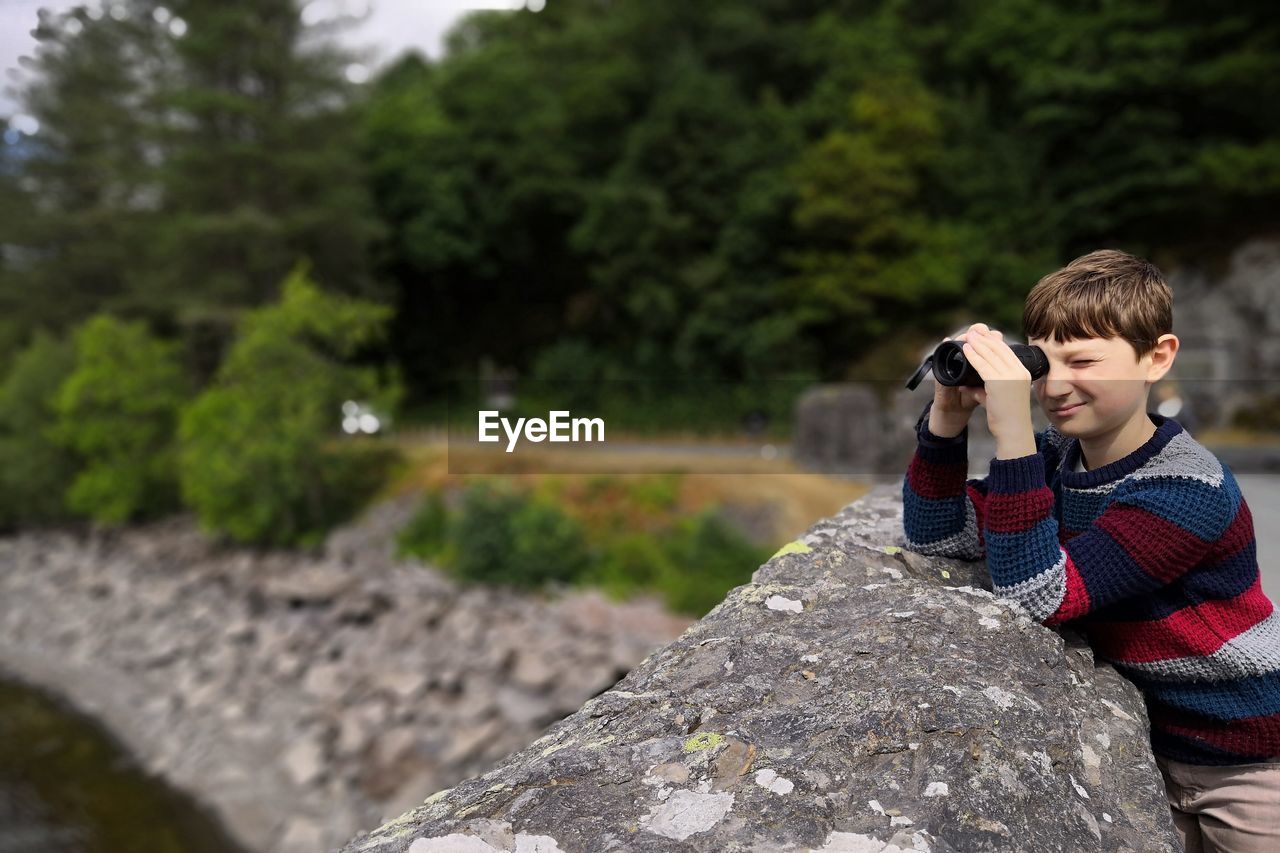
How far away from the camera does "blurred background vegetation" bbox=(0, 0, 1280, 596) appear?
19000 millimetres

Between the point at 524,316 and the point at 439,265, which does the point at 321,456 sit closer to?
the point at 439,265

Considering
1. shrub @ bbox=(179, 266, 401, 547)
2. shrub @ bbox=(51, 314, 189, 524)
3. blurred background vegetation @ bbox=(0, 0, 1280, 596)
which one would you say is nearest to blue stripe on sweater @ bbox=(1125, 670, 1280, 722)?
blurred background vegetation @ bbox=(0, 0, 1280, 596)

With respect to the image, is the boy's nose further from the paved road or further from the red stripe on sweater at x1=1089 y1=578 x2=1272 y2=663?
the paved road

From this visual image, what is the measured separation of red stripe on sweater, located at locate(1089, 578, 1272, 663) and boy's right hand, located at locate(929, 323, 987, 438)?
555mm

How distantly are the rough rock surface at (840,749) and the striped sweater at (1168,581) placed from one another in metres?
0.10

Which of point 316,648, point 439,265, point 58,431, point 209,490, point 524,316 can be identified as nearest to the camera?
point 316,648

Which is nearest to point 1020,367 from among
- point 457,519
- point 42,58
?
point 457,519

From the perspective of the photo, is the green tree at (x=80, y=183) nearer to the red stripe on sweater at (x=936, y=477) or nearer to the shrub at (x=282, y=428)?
the shrub at (x=282, y=428)

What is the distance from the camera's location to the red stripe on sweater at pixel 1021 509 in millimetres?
1736

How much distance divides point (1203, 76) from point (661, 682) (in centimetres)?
2269

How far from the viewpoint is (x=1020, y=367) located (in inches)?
69.0

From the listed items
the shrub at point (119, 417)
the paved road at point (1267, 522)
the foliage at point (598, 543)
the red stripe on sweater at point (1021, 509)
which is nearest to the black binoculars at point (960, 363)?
the red stripe on sweater at point (1021, 509)

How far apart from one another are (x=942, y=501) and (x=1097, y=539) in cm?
38

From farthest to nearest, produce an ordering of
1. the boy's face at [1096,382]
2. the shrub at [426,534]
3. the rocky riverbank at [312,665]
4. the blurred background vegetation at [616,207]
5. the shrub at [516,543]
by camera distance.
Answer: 1. the blurred background vegetation at [616,207]
2. the shrub at [426,534]
3. the shrub at [516,543]
4. the rocky riverbank at [312,665]
5. the boy's face at [1096,382]
